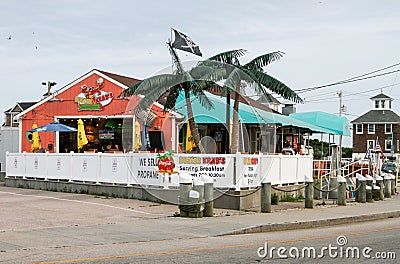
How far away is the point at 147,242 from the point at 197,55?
986cm

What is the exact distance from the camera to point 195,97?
67.2ft

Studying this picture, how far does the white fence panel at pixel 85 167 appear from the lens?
68.0 feet

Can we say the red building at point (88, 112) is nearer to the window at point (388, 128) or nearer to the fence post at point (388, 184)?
the fence post at point (388, 184)

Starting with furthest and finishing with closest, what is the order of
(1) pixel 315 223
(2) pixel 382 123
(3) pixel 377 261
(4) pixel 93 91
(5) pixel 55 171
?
(2) pixel 382 123, (4) pixel 93 91, (5) pixel 55 171, (1) pixel 315 223, (3) pixel 377 261

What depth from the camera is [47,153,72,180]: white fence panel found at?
71.3 ft

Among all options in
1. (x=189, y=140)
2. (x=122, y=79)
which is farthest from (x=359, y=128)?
(x=189, y=140)

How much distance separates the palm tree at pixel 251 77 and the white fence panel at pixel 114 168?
3.70 meters

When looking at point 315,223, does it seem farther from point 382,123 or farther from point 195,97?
point 382,123

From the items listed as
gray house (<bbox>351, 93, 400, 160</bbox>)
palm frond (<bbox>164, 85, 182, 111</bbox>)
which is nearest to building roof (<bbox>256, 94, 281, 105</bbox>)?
palm frond (<bbox>164, 85, 182, 111</bbox>)

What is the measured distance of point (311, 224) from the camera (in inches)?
605

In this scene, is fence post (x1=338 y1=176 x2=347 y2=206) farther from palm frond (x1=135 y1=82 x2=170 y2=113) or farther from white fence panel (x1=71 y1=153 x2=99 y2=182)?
white fence panel (x1=71 y1=153 x2=99 y2=182)

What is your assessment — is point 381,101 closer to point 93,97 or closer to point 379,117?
point 379,117

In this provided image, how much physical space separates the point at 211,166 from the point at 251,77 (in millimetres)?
3488

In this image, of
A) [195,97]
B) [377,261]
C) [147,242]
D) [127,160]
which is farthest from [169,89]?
[377,261]
